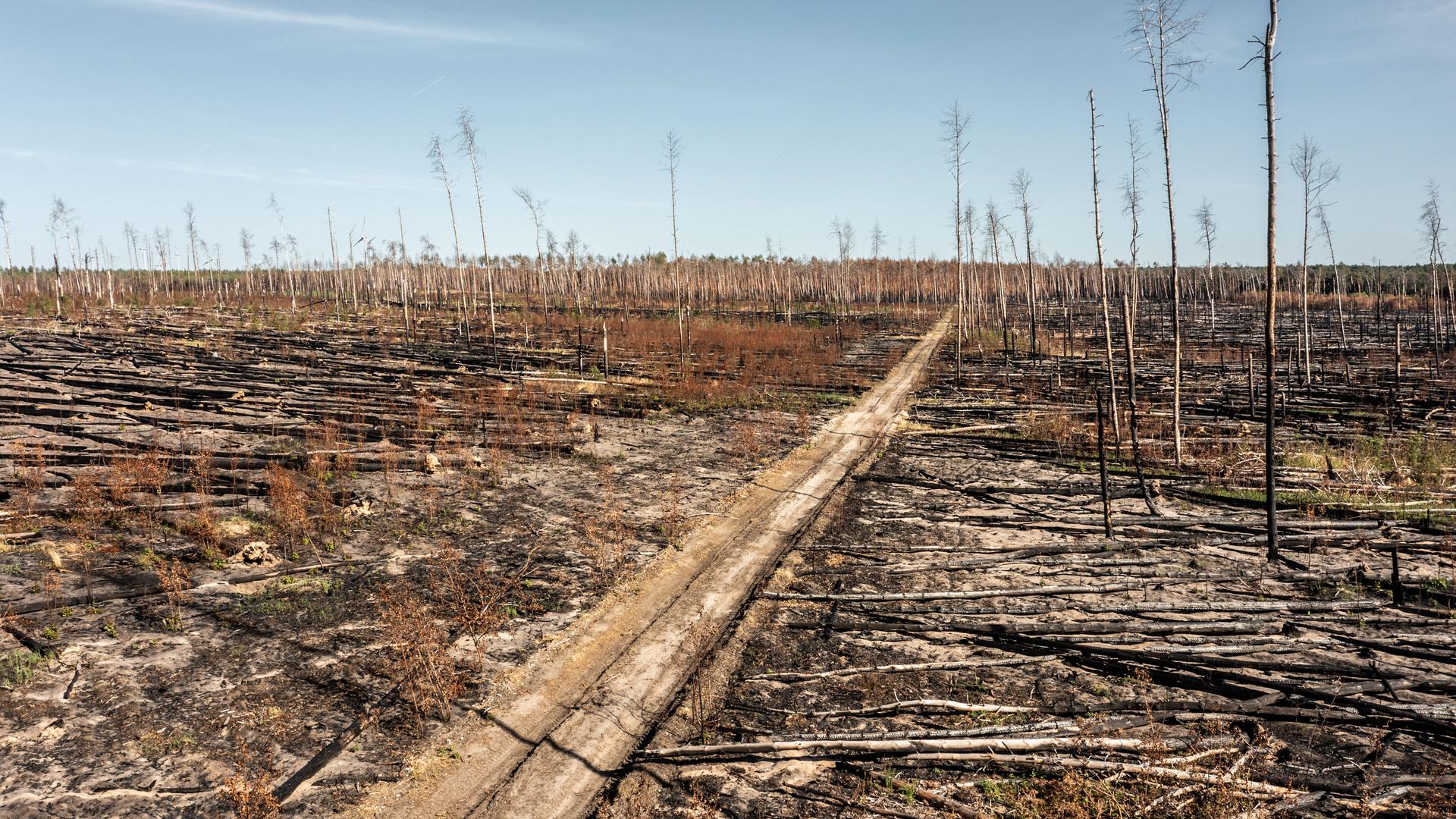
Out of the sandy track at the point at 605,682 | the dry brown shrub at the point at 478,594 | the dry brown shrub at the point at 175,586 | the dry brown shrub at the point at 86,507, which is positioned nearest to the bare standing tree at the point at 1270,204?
the sandy track at the point at 605,682

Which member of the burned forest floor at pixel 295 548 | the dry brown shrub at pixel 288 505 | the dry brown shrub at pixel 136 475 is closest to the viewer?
the burned forest floor at pixel 295 548

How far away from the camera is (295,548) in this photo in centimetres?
1197

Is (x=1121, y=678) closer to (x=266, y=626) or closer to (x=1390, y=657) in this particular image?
(x=1390, y=657)

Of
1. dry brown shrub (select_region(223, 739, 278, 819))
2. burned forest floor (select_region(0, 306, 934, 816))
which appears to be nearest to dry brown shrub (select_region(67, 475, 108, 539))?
burned forest floor (select_region(0, 306, 934, 816))

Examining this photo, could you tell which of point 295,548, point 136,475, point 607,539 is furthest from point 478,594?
point 136,475

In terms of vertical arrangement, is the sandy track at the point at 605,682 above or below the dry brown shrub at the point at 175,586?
below

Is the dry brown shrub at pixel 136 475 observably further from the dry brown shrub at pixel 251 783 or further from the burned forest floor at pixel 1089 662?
the burned forest floor at pixel 1089 662

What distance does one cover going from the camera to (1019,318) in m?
73.6

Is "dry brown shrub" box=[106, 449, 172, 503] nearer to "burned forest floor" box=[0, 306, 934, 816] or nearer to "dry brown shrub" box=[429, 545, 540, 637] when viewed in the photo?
"burned forest floor" box=[0, 306, 934, 816]

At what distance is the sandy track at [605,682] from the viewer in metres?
6.47

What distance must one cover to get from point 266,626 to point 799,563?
7.96 metres

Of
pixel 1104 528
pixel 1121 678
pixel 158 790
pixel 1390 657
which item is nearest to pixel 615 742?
pixel 158 790

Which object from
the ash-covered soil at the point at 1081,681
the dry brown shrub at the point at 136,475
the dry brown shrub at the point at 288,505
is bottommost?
the ash-covered soil at the point at 1081,681

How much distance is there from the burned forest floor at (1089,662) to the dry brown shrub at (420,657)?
2.52 metres
